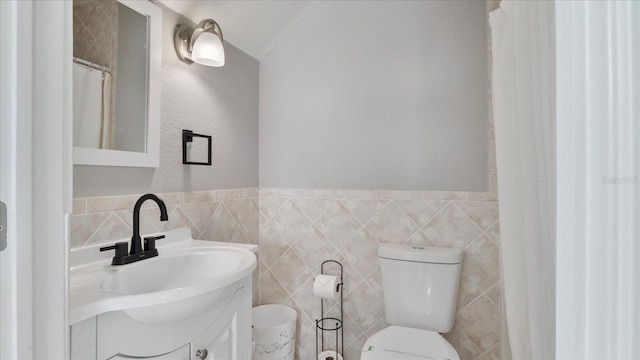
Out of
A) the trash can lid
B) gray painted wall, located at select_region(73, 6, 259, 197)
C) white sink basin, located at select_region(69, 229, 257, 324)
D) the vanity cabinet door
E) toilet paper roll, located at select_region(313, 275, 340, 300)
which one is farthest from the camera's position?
the trash can lid

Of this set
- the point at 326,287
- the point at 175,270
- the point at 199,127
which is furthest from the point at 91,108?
the point at 326,287

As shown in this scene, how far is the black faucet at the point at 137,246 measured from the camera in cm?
108

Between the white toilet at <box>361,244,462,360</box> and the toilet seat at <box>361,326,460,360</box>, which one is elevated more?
the white toilet at <box>361,244,462,360</box>

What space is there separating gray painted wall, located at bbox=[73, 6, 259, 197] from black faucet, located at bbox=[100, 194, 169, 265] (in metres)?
0.16

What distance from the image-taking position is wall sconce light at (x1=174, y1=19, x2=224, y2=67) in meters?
1.41

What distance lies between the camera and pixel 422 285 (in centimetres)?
152

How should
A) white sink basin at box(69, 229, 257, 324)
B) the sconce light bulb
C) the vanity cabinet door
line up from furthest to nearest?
the sconce light bulb → the vanity cabinet door → white sink basin at box(69, 229, 257, 324)

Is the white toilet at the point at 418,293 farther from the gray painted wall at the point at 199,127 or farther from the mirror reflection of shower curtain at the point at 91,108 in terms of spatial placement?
the mirror reflection of shower curtain at the point at 91,108

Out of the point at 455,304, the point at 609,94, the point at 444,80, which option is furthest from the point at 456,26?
the point at 609,94

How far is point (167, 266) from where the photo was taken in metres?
1.19

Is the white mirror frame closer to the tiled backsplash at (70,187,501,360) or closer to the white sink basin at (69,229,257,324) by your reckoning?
the tiled backsplash at (70,187,501,360)

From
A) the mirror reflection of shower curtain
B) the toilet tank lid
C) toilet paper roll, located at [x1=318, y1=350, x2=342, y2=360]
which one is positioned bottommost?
toilet paper roll, located at [x1=318, y1=350, x2=342, y2=360]

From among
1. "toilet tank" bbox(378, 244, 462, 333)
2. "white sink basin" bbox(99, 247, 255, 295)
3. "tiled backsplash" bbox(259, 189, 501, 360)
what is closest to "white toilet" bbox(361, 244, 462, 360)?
"toilet tank" bbox(378, 244, 462, 333)

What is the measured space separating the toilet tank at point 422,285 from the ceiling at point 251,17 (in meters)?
1.38
